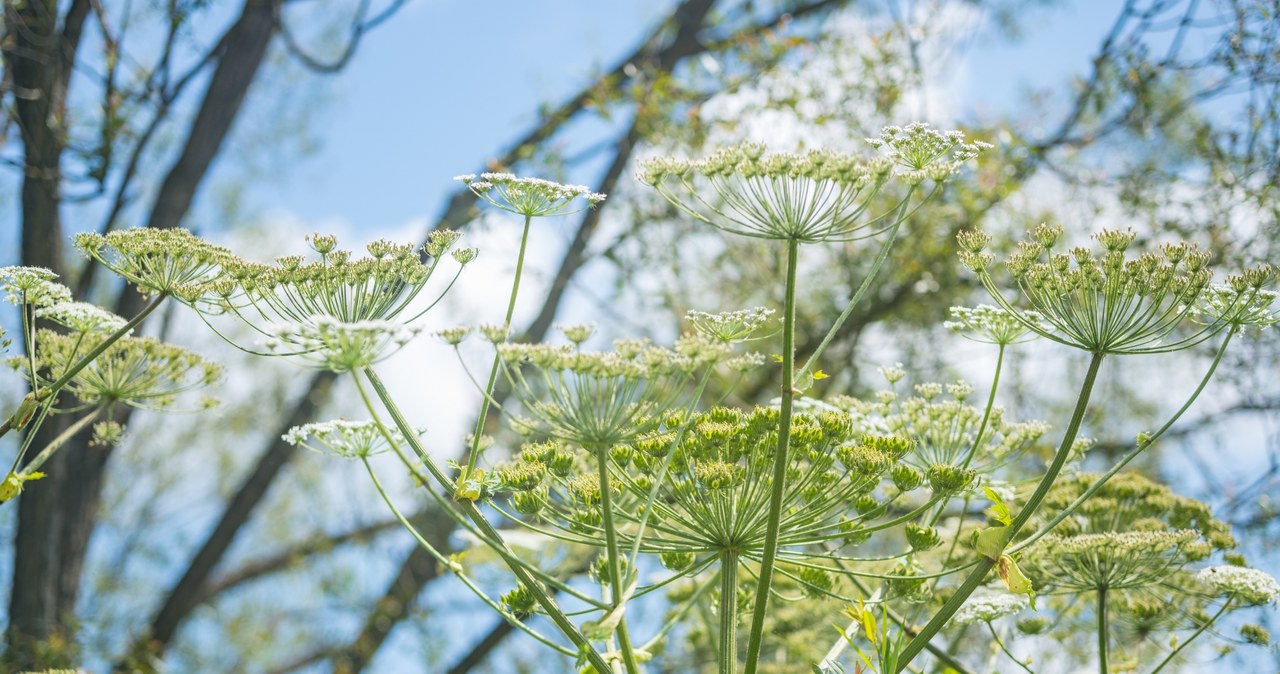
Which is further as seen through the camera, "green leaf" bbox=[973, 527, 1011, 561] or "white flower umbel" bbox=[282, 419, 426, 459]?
"white flower umbel" bbox=[282, 419, 426, 459]

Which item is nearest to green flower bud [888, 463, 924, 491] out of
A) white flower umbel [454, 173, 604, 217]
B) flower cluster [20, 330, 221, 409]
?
white flower umbel [454, 173, 604, 217]

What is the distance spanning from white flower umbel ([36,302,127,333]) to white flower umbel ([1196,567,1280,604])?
2.69m

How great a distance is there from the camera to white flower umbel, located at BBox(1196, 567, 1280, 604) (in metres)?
2.55

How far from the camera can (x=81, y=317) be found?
2.45m

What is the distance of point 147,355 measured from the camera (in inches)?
109

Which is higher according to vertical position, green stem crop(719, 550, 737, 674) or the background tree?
the background tree

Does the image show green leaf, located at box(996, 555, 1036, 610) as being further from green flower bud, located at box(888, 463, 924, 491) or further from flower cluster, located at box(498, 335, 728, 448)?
flower cluster, located at box(498, 335, 728, 448)

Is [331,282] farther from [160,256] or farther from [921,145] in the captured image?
[921,145]

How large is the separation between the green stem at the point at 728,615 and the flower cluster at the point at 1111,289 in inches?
30.4

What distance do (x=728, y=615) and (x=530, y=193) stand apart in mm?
952

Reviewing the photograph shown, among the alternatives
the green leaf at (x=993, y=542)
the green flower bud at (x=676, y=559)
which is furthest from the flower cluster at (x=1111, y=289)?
the green flower bud at (x=676, y=559)

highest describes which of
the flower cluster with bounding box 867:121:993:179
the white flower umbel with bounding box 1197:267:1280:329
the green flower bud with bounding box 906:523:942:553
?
the flower cluster with bounding box 867:121:993:179

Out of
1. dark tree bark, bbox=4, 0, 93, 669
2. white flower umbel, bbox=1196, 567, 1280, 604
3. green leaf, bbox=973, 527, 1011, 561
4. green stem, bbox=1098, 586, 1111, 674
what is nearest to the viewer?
green leaf, bbox=973, 527, 1011, 561

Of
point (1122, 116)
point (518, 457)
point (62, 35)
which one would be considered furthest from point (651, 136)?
point (518, 457)
